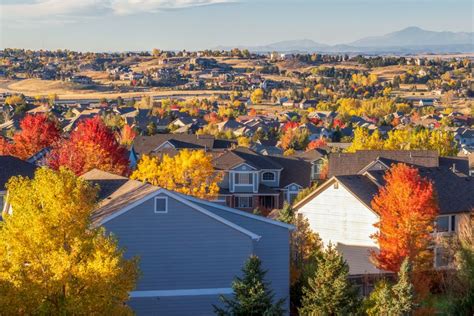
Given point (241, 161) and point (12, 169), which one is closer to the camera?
point (12, 169)

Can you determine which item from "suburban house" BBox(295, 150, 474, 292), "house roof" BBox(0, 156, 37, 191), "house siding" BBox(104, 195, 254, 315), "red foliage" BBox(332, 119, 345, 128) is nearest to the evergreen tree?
"house siding" BBox(104, 195, 254, 315)

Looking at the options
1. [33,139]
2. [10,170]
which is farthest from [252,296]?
[33,139]

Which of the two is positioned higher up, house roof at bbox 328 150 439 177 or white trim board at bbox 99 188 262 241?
white trim board at bbox 99 188 262 241

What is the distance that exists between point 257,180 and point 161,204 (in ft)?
97.6

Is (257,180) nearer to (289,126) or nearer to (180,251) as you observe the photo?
(180,251)

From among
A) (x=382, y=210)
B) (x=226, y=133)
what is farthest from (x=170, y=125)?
(x=382, y=210)

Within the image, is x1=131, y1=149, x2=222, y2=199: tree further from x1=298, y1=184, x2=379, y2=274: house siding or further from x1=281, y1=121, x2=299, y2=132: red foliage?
x1=281, y1=121, x2=299, y2=132: red foliage

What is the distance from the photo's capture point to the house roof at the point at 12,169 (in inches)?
1519

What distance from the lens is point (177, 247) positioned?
27344mm

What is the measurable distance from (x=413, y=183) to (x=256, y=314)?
13.8 meters

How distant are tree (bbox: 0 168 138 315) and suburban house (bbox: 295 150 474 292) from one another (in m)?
18.0

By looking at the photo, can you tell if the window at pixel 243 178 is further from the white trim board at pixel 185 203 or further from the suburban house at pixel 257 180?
the white trim board at pixel 185 203

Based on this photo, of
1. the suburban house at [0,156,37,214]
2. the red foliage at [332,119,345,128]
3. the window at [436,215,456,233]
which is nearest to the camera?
the suburban house at [0,156,37,214]

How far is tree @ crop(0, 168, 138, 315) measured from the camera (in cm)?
1944
